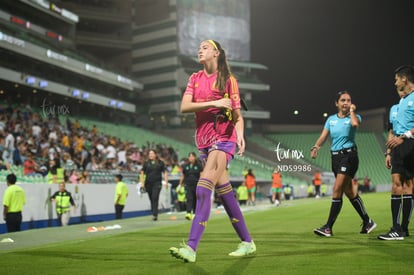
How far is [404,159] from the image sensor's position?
8469mm

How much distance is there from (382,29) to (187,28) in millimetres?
23801

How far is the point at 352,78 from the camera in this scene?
247 feet

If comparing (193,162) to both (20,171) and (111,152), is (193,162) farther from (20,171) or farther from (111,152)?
(111,152)

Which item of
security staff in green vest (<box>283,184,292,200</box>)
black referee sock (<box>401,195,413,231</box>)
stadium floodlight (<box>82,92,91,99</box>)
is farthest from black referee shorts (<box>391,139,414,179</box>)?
stadium floodlight (<box>82,92,91,99</box>)

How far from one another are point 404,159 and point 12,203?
10758 millimetres

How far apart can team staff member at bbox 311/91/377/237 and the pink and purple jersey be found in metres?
3.40

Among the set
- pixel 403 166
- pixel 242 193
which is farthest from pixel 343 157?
pixel 242 193

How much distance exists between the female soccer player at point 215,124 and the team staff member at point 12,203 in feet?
33.2

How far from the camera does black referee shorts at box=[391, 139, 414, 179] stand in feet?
27.6

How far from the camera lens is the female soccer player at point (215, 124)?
6344mm

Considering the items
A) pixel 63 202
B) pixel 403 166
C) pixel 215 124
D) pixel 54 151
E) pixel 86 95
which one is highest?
pixel 86 95

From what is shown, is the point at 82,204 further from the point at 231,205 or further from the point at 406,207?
the point at 231,205

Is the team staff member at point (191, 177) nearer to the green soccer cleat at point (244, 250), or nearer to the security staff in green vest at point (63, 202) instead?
the security staff in green vest at point (63, 202)

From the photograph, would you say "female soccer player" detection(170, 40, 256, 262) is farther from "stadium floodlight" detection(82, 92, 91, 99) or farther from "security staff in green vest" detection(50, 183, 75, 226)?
"stadium floodlight" detection(82, 92, 91, 99)
